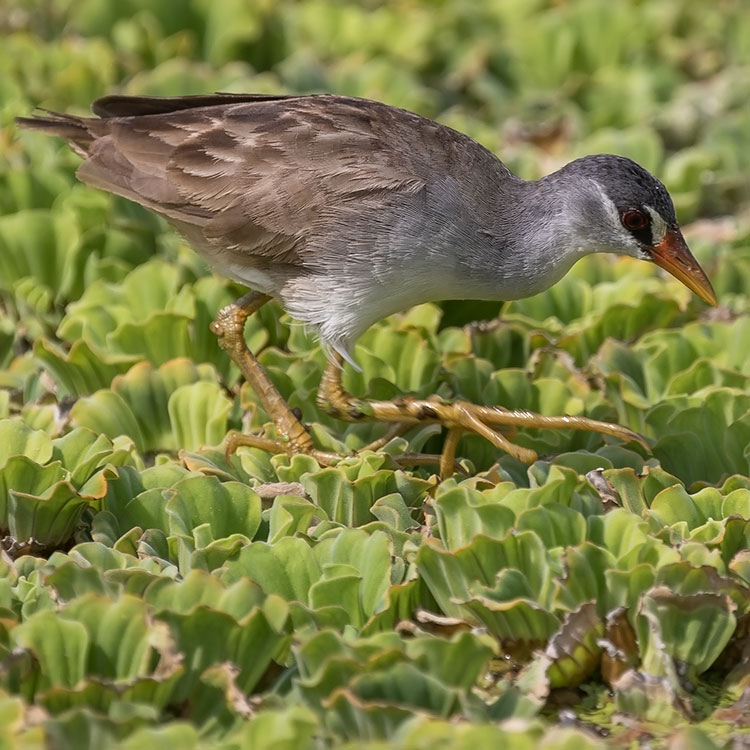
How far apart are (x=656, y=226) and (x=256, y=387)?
156cm

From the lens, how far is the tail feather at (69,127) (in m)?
5.11

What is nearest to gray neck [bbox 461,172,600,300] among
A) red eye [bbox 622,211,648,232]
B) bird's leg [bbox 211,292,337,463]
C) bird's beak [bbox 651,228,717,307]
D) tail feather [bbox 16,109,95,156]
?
red eye [bbox 622,211,648,232]

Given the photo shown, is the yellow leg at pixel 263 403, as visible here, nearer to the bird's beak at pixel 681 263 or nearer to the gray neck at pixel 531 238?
the gray neck at pixel 531 238

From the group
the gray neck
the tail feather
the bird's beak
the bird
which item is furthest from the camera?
the tail feather

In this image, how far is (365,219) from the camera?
4.53 m

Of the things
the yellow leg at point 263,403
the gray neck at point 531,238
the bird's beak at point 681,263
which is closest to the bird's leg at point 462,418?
the yellow leg at point 263,403

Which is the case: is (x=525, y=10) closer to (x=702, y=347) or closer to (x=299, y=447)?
(x=702, y=347)

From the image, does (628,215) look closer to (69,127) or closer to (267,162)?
(267,162)

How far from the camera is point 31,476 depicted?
13.5ft

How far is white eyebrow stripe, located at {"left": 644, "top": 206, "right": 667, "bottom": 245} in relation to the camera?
4684 mm

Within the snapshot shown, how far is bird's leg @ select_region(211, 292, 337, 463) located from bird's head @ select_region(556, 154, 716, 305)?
1.22 metres

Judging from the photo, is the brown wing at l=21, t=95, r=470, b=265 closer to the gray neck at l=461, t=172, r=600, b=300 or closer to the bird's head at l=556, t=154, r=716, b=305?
the gray neck at l=461, t=172, r=600, b=300

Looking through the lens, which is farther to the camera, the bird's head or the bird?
the bird's head

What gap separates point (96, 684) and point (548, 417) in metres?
2.10
